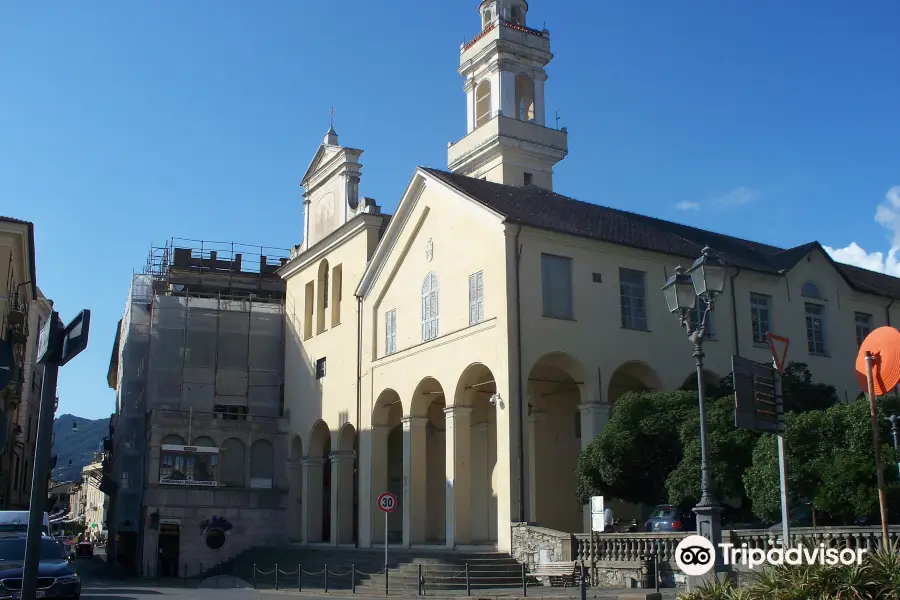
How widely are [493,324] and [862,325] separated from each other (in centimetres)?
1606

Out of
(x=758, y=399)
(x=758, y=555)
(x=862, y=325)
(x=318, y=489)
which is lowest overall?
(x=758, y=555)

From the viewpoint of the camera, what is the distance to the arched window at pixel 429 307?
100 ft

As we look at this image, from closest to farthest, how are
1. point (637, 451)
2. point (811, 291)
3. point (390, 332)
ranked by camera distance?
point (637, 451) < point (811, 291) < point (390, 332)

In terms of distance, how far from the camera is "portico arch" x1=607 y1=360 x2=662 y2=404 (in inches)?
1126

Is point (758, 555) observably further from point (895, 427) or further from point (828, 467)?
point (895, 427)

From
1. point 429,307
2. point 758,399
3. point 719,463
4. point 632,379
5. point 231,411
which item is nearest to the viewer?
point 758,399

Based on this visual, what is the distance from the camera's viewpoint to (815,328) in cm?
3319

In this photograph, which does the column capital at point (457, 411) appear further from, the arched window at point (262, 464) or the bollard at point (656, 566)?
the arched window at point (262, 464)

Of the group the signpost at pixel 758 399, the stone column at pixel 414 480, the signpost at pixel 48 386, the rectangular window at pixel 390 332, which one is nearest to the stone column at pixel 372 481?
the stone column at pixel 414 480

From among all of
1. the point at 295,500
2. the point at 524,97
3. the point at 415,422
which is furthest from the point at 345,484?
the point at 524,97

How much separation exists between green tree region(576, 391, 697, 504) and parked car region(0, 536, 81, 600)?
12.6 m

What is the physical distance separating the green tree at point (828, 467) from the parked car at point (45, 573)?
44.9ft

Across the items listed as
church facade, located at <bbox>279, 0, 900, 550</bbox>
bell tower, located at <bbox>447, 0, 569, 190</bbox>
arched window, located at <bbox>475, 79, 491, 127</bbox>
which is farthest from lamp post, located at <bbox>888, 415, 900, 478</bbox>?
arched window, located at <bbox>475, 79, 491, 127</bbox>

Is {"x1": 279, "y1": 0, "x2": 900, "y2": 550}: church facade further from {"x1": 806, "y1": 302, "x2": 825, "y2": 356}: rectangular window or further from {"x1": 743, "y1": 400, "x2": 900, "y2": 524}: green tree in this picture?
{"x1": 743, "y1": 400, "x2": 900, "y2": 524}: green tree
